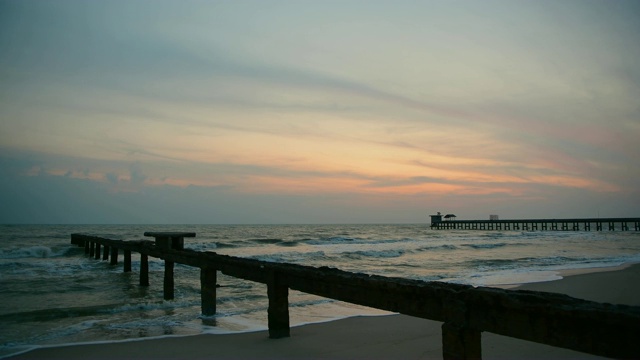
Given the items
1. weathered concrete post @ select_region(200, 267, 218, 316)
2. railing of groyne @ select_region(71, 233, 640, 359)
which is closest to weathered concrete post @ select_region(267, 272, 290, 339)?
railing of groyne @ select_region(71, 233, 640, 359)

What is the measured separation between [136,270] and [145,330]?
38.9ft

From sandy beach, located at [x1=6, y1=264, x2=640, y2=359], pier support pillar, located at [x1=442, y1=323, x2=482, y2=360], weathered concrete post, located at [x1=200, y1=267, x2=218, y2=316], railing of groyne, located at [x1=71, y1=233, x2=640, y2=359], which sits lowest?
sandy beach, located at [x1=6, y1=264, x2=640, y2=359]

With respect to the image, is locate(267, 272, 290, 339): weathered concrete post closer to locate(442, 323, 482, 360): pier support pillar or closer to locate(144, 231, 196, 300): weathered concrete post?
locate(442, 323, 482, 360): pier support pillar

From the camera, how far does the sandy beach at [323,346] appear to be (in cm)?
631

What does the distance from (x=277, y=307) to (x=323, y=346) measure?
36.6 inches

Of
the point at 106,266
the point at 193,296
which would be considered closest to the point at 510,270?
the point at 193,296

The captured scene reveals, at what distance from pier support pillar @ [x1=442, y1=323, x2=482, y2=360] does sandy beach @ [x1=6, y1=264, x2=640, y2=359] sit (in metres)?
2.54

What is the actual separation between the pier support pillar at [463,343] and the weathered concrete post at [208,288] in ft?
19.4

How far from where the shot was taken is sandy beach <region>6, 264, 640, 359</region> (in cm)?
631

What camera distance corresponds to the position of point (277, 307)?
6.85m

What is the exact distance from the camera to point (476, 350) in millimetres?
3838

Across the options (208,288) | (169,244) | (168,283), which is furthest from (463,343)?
(168,283)

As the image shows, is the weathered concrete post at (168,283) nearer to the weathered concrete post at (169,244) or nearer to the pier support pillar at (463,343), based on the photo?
the weathered concrete post at (169,244)

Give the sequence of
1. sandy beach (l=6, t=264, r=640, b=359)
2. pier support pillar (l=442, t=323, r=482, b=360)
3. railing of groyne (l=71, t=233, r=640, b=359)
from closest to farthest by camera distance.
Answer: railing of groyne (l=71, t=233, r=640, b=359)
pier support pillar (l=442, t=323, r=482, b=360)
sandy beach (l=6, t=264, r=640, b=359)
